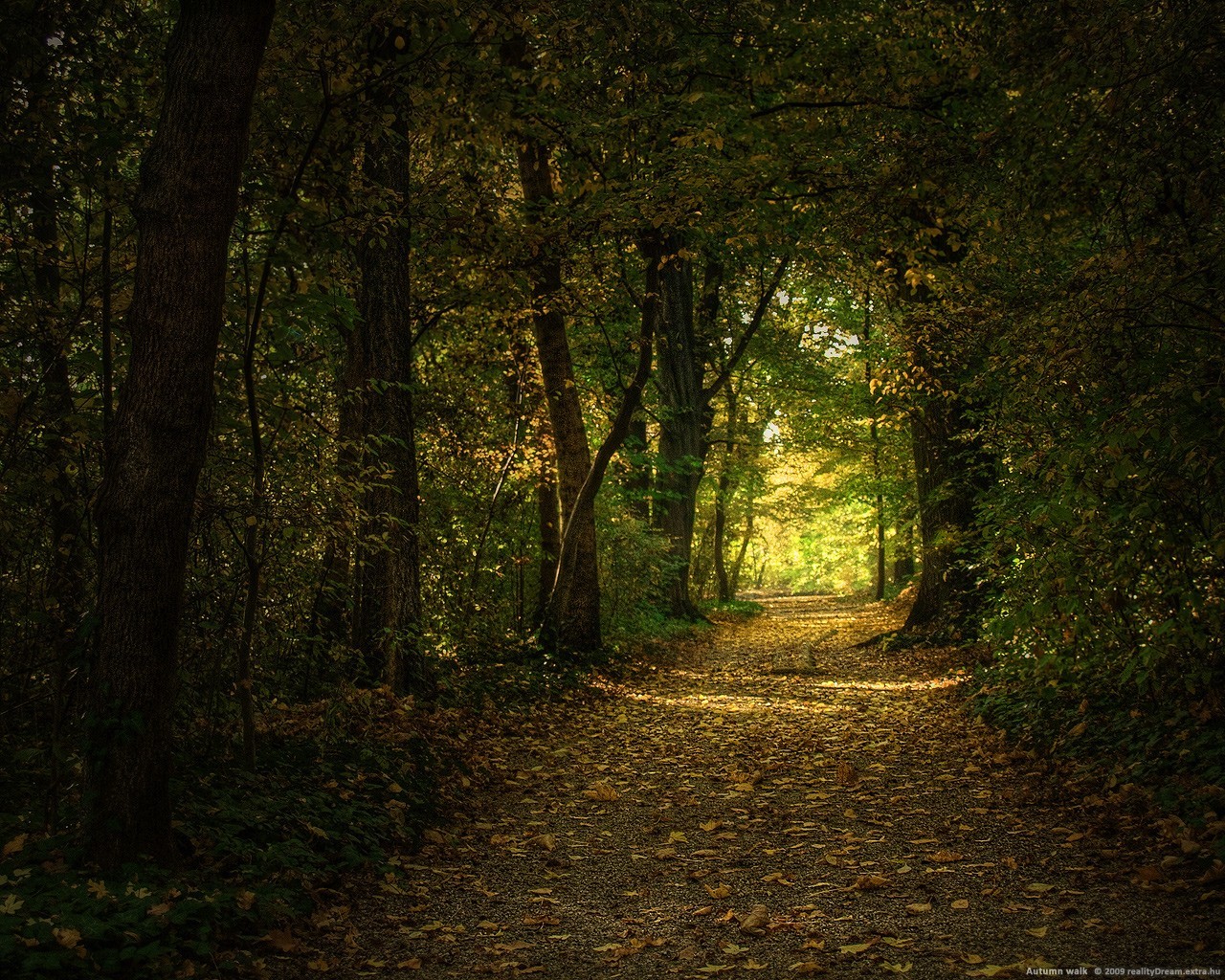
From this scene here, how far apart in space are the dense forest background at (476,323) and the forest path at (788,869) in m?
1.13

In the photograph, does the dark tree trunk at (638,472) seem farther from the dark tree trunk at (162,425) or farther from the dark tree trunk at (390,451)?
the dark tree trunk at (162,425)

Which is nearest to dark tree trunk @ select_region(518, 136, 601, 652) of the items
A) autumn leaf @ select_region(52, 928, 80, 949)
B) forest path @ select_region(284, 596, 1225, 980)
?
forest path @ select_region(284, 596, 1225, 980)

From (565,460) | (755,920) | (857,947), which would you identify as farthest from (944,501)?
(857,947)

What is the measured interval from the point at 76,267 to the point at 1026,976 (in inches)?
225

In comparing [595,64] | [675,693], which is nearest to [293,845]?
[675,693]

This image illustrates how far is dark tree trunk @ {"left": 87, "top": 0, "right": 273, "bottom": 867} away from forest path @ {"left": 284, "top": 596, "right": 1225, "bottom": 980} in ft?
4.08

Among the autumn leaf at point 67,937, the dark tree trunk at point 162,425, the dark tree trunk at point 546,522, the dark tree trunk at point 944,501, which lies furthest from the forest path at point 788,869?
the dark tree trunk at point 944,501

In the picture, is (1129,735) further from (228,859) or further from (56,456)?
(56,456)

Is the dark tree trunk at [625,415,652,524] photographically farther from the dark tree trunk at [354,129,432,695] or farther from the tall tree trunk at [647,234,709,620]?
the dark tree trunk at [354,129,432,695]

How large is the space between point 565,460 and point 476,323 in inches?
92.7

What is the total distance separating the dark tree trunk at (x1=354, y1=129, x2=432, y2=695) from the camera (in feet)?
26.1

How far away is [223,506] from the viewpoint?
502cm

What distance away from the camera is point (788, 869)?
4965mm

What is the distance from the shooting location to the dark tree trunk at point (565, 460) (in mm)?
11891
